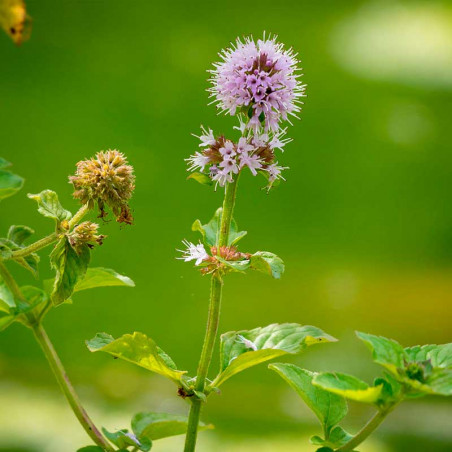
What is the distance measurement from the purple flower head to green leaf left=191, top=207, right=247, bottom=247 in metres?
0.07

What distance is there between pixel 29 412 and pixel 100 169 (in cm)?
65

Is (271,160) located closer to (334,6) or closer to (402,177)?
(402,177)

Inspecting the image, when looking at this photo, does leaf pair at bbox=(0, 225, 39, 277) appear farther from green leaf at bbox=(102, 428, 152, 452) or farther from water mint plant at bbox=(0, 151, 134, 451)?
green leaf at bbox=(102, 428, 152, 452)

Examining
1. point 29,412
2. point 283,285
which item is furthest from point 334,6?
point 29,412

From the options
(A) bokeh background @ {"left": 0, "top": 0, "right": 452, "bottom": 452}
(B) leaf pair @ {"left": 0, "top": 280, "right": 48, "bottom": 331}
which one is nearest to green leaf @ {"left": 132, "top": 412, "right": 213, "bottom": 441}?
(B) leaf pair @ {"left": 0, "top": 280, "right": 48, "bottom": 331}

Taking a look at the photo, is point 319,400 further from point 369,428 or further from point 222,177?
point 222,177

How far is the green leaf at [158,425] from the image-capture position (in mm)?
489

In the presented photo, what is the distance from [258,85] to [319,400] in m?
0.21

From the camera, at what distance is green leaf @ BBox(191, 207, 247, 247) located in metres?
0.48

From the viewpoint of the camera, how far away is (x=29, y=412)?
1001 millimetres

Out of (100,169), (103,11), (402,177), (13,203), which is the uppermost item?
(103,11)

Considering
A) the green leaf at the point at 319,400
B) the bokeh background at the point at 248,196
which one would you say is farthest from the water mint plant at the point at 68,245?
the bokeh background at the point at 248,196

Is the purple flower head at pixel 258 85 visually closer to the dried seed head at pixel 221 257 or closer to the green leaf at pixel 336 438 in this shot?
the dried seed head at pixel 221 257

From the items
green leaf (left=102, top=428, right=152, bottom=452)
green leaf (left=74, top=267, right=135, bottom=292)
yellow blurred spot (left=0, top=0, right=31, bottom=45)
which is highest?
yellow blurred spot (left=0, top=0, right=31, bottom=45)
